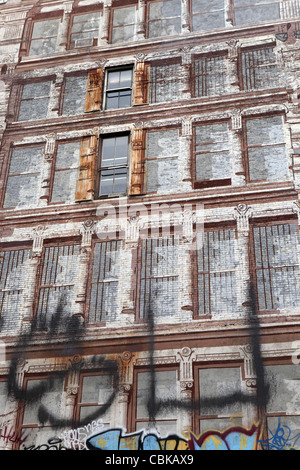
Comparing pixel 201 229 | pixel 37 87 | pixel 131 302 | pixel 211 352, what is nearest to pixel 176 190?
pixel 201 229

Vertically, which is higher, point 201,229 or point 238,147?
point 238,147

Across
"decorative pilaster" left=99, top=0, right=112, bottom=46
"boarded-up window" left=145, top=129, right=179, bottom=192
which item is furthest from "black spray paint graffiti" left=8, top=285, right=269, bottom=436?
"decorative pilaster" left=99, top=0, right=112, bottom=46

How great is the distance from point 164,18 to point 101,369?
11390mm

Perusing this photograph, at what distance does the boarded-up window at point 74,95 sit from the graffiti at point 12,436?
358 inches

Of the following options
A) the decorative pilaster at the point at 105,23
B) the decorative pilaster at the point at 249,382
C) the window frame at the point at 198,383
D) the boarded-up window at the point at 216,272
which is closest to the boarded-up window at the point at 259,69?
the decorative pilaster at the point at 105,23

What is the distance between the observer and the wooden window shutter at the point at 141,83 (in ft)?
57.8

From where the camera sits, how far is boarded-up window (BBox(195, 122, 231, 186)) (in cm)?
1579

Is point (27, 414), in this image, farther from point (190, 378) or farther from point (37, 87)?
point (37, 87)

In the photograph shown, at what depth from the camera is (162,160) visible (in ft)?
53.9

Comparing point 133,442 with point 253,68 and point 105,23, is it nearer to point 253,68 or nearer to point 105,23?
point 253,68

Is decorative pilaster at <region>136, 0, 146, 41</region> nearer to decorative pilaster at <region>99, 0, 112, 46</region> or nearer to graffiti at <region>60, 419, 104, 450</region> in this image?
decorative pilaster at <region>99, 0, 112, 46</region>

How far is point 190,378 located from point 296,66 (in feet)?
30.3

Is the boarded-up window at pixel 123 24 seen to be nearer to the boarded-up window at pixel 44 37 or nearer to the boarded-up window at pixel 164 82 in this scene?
the boarded-up window at pixel 164 82

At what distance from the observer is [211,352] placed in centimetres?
1333
